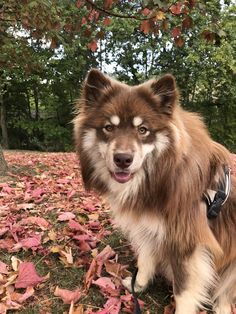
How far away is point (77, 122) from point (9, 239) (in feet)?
4.37

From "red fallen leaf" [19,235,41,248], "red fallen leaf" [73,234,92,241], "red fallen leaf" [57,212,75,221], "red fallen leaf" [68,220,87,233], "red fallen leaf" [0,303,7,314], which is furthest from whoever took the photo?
"red fallen leaf" [57,212,75,221]

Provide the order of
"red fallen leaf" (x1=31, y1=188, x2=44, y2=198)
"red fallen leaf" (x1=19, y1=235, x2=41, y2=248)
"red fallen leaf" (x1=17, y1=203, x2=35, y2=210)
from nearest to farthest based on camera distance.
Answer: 1. "red fallen leaf" (x1=19, y1=235, x2=41, y2=248)
2. "red fallen leaf" (x1=17, y1=203, x2=35, y2=210)
3. "red fallen leaf" (x1=31, y1=188, x2=44, y2=198)

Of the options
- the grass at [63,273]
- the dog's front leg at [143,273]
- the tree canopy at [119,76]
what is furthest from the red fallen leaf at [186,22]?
the tree canopy at [119,76]

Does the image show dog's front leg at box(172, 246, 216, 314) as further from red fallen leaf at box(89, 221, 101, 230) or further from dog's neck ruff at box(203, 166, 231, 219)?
red fallen leaf at box(89, 221, 101, 230)

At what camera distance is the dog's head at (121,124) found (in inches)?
108

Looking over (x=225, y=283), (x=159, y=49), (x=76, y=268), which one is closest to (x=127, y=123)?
(x=76, y=268)

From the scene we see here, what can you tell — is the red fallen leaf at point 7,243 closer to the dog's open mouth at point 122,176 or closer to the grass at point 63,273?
the grass at point 63,273

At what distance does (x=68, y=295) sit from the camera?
2859 mm

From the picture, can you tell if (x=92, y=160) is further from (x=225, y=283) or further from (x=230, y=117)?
(x=230, y=117)

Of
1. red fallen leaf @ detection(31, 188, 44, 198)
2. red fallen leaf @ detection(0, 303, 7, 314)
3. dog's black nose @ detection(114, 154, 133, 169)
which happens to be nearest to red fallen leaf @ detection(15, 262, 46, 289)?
red fallen leaf @ detection(0, 303, 7, 314)

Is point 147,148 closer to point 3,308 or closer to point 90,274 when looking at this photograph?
point 90,274

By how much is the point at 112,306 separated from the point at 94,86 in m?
1.71

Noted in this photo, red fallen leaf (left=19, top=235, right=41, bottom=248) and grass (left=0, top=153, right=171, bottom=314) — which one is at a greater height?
red fallen leaf (left=19, top=235, right=41, bottom=248)

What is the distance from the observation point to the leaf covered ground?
2865 millimetres
